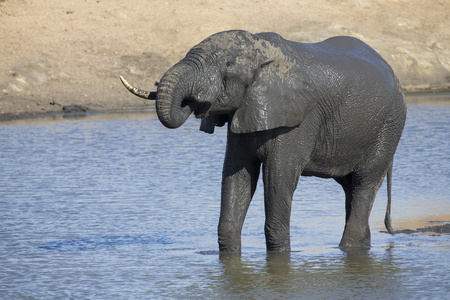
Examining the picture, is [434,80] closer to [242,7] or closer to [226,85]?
[242,7]

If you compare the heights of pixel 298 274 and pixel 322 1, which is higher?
pixel 322 1

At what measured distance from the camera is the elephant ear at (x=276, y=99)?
5.85 m

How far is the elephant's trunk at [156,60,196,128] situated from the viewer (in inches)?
207

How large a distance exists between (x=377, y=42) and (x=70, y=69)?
9.07 meters

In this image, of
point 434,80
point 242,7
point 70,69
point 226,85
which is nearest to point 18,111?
A: point 70,69

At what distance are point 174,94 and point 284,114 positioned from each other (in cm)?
95

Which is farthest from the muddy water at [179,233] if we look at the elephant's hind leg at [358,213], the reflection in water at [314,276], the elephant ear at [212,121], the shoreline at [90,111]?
the shoreline at [90,111]

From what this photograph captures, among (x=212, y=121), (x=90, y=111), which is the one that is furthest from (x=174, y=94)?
(x=90, y=111)

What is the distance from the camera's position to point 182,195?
941 centimetres

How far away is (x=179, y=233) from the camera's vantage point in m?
7.55

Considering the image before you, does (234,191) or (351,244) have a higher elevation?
(234,191)

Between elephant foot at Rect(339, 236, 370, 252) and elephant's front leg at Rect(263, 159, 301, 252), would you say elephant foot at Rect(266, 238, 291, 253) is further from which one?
elephant foot at Rect(339, 236, 370, 252)

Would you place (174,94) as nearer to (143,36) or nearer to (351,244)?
(351,244)

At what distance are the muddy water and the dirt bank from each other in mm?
6580
